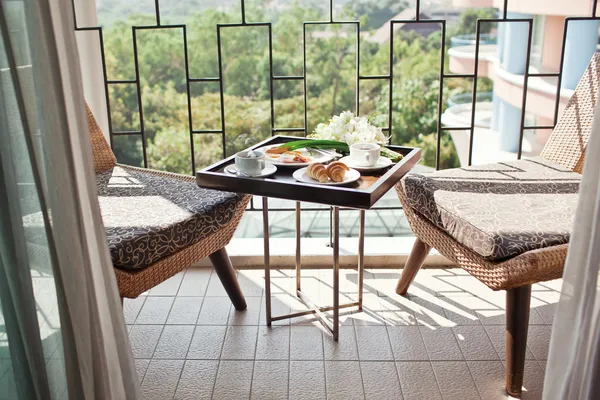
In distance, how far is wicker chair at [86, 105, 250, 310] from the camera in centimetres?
167

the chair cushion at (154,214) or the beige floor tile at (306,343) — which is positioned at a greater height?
the chair cushion at (154,214)

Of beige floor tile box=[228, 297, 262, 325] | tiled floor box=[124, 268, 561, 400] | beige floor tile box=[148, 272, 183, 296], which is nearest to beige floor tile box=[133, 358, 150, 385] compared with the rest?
tiled floor box=[124, 268, 561, 400]

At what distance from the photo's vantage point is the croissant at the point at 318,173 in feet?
5.54

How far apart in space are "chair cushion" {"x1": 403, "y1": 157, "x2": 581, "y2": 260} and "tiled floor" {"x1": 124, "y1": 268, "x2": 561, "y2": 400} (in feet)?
1.38

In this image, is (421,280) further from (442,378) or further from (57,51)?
(57,51)

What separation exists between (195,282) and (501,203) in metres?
1.24

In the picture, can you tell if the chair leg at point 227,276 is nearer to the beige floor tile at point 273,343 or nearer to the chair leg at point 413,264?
the beige floor tile at point 273,343

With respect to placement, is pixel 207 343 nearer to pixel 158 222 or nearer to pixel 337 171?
pixel 158 222

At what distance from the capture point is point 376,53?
1095 centimetres

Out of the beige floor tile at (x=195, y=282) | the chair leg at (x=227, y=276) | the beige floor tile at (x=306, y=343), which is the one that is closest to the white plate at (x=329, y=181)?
the chair leg at (x=227, y=276)

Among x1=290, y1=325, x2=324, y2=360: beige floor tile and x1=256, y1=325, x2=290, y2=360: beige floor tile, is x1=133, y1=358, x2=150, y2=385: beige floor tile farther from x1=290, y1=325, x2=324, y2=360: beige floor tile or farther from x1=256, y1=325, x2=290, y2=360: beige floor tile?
x1=290, y1=325, x2=324, y2=360: beige floor tile

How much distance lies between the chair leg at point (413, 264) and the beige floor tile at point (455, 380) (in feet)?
1.38

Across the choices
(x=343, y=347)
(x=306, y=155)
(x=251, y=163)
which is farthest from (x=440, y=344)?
(x=251, y=163)

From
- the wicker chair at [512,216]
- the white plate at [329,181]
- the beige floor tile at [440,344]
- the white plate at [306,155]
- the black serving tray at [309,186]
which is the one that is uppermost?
the white plate at [306,155]
